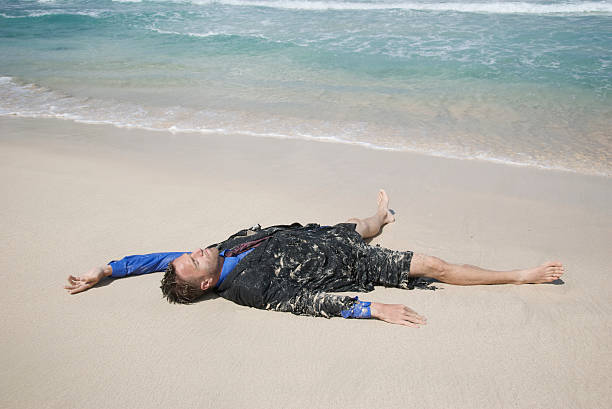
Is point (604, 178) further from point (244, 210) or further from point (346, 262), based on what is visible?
point (244, 210)

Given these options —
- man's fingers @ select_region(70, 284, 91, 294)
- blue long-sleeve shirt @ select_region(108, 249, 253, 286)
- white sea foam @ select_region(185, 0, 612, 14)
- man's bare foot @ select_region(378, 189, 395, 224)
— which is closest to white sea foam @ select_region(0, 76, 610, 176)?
man's bare foot @ select_region(378, 189, 395, 224)

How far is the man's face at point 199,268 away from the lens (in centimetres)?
337

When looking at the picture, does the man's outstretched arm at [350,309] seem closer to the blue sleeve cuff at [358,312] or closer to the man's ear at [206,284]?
the blue sleeve cuff at [358,312]

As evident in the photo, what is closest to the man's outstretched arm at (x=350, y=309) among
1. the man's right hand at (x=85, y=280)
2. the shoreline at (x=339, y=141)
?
the man's right hand at (x=85, y=280)

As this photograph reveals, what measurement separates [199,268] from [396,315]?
57.3 inches

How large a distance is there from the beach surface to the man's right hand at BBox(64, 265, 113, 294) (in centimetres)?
8

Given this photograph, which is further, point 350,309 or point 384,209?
point 384,209

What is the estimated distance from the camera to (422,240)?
443 centimetres

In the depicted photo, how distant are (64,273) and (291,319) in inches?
76.6

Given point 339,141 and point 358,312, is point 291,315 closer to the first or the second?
point 358,312

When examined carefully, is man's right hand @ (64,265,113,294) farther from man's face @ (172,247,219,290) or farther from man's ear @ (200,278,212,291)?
man's ear @ (200,278,212,291)

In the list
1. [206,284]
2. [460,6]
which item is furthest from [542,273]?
[460,6]

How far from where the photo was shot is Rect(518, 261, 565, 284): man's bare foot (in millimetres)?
3596

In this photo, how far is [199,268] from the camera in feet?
11.1
